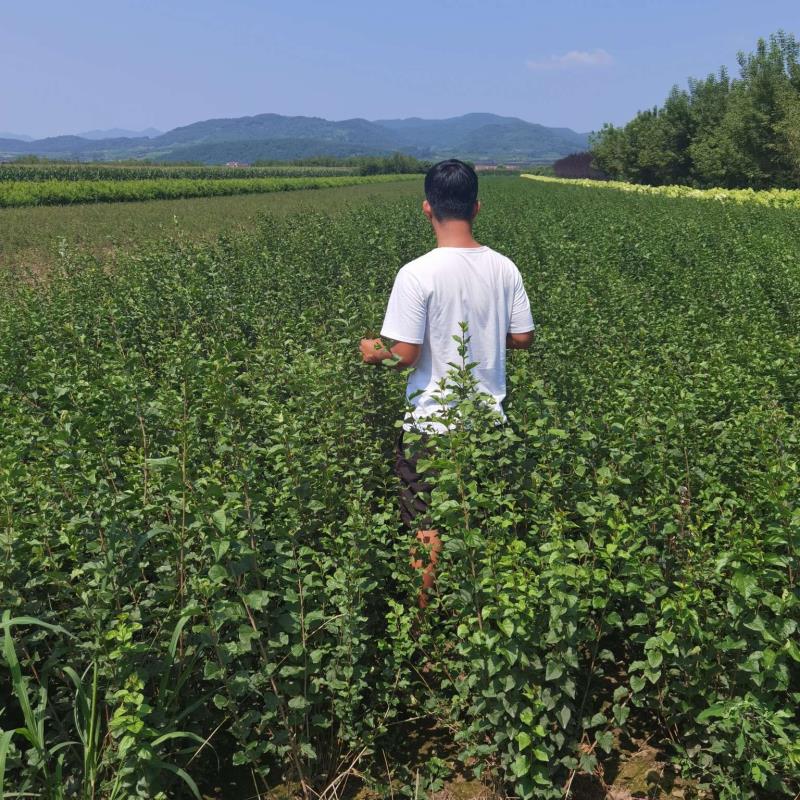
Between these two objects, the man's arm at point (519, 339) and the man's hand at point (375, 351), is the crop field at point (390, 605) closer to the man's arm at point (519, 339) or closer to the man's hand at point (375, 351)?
the man's arm at point (519, 339)

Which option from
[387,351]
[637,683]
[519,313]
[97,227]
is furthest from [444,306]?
[97,227]

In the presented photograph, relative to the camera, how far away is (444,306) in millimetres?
3391

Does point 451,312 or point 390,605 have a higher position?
point 451,312

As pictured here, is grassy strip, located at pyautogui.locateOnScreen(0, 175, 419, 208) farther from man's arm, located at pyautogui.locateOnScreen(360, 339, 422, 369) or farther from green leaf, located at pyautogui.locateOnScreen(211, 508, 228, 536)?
green leaf, located at pyautogui.locateOnScreen(211, 508, 228, 536)

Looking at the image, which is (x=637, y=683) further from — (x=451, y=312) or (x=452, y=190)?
(x=452, y=190)

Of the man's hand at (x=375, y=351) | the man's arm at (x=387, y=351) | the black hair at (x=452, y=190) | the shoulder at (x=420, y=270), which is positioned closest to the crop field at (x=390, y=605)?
the man's arm at (x=387, y=351)

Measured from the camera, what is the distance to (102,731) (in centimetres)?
281

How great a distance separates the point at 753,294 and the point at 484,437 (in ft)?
20.0

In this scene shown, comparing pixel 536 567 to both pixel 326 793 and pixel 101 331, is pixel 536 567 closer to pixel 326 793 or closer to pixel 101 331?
pixel 326 793

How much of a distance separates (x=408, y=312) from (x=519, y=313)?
716mm

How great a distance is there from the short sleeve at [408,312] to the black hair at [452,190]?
15.5 inches

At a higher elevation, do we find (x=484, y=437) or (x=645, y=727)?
(x=484, y=437)

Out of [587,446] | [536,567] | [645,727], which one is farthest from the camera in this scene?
[587,446]

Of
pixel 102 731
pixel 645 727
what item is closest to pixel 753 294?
pixel 645 727
